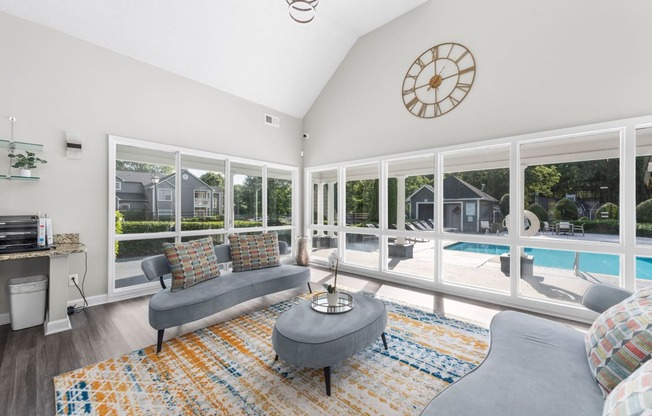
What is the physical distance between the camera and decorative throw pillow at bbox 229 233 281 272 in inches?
153

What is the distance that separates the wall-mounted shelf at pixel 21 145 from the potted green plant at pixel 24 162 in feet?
0.19

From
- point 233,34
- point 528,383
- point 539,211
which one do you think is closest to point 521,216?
point 539,211

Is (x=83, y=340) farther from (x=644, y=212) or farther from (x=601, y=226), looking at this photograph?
(x=644, y=212)

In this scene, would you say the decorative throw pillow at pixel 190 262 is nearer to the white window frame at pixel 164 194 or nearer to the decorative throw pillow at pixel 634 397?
the white window frame at pixel 164 194

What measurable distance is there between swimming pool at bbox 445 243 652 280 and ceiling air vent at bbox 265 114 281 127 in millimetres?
4634

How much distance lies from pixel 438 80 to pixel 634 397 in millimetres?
4335

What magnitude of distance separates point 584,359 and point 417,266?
325 centimetres

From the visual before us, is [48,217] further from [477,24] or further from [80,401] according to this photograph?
[477,24]

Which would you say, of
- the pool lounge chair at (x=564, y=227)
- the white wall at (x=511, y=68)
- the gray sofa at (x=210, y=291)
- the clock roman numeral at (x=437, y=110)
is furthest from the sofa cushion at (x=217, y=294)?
the pool lounge chair at (x=564, y=227)

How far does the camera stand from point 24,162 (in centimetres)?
308

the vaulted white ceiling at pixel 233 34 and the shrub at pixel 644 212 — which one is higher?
the vaulted white ceiling at pixel 233 34

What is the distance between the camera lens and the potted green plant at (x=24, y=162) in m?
3.08

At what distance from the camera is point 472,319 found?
3270mm

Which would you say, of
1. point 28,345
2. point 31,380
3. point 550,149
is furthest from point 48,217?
point 550,149
